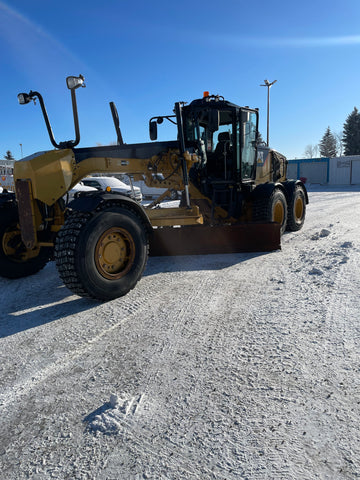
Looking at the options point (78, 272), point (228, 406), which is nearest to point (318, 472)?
point (228, 406)

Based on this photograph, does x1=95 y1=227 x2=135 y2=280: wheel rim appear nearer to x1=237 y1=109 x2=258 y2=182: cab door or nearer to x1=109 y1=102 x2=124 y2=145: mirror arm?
x1=109 y1=102 x2=124 y2=145: mirror arm

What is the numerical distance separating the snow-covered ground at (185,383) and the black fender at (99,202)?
1052mm

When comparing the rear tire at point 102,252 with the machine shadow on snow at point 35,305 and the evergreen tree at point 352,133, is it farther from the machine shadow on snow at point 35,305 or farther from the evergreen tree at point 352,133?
the evergreen tree at point 352,133

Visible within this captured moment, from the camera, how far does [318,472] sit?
159 cm

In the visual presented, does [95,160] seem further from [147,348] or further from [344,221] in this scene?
[344,221]

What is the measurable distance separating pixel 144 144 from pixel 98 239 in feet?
7.55

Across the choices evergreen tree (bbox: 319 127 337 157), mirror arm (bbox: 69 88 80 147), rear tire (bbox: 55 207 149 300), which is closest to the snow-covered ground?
rear tire (bbox: 55 207 149 300)

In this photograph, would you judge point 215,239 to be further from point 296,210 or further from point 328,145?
point 328,145

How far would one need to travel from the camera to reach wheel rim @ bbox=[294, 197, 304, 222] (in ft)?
28.1

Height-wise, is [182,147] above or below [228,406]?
above

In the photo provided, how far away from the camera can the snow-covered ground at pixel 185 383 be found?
170 centimetres

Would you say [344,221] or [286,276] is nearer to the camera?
[286,276]

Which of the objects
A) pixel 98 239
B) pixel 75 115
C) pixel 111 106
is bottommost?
pixel 98 239

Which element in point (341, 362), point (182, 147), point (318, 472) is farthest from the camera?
point (182, 147)
